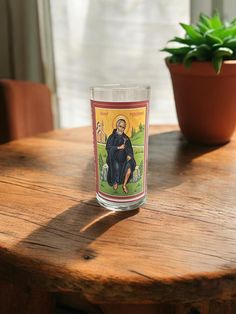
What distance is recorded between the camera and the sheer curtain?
5.24 ft

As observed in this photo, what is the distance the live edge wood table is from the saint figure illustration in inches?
2.3

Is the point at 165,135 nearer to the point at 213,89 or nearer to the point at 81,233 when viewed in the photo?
the point at 213,89

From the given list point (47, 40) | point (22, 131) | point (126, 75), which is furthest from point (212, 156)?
point (47, 40)

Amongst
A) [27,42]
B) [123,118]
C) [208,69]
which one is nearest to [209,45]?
[208,69]

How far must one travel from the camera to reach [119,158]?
54 centimetres

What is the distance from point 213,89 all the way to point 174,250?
528mm

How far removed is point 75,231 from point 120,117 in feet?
0.58

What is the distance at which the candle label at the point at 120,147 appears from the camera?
0.53 m

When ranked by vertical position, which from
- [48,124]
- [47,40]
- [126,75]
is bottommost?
[48,124]

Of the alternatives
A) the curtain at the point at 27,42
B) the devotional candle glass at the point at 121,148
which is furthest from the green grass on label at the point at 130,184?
the curtain at the point at 27,42

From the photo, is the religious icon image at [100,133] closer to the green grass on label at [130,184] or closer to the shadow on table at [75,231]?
the green grass on label at [130,184]

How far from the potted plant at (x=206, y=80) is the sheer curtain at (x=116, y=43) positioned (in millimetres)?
705

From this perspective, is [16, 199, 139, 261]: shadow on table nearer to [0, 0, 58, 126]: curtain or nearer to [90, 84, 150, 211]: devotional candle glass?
[90, 84, 150, 211]: devotional candle glass

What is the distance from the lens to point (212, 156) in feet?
2.85
